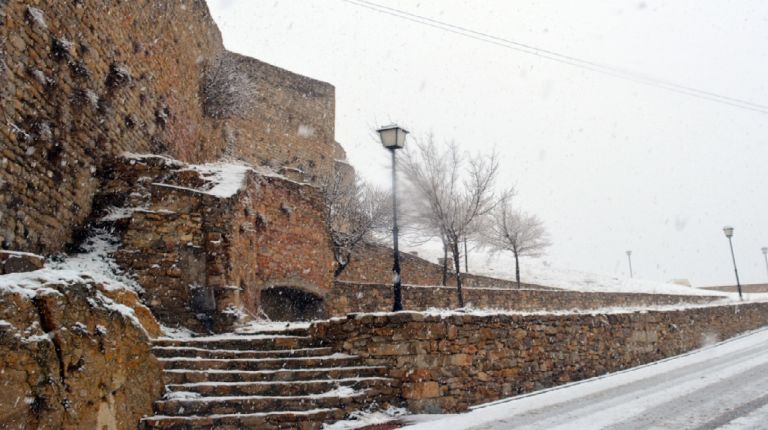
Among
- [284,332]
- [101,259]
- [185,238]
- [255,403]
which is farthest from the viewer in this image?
[185,238]

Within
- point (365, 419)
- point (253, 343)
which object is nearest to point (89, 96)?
point (253, 343)

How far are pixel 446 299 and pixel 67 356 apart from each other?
40.5 feet

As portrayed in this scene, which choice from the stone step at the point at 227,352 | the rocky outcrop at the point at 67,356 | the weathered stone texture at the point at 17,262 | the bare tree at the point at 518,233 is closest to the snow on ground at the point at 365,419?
the stone step at the point at 227,352

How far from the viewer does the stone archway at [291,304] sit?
13.7 meters

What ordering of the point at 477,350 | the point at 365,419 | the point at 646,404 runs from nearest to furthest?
the point at 365,419, the point at 646,404, the point at 477,350

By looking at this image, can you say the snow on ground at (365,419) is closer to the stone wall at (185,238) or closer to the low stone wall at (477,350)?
the low stone wall at (477,350)

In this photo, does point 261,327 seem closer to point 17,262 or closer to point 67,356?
point 17,262

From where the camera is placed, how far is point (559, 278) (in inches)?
1395

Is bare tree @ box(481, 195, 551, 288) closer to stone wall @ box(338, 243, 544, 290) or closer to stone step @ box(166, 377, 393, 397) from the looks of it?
stone wall @ box(338, 243, 544, 290)

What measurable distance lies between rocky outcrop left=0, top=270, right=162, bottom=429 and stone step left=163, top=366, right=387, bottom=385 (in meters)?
0.77

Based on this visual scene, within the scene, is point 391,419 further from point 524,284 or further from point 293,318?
point 524,284

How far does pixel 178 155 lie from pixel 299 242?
13.2ft

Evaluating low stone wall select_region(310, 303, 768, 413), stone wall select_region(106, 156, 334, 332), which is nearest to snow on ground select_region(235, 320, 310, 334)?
stone wall select_region(106, 156, 334, 332)

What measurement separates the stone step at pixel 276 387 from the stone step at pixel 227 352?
2.57ft
